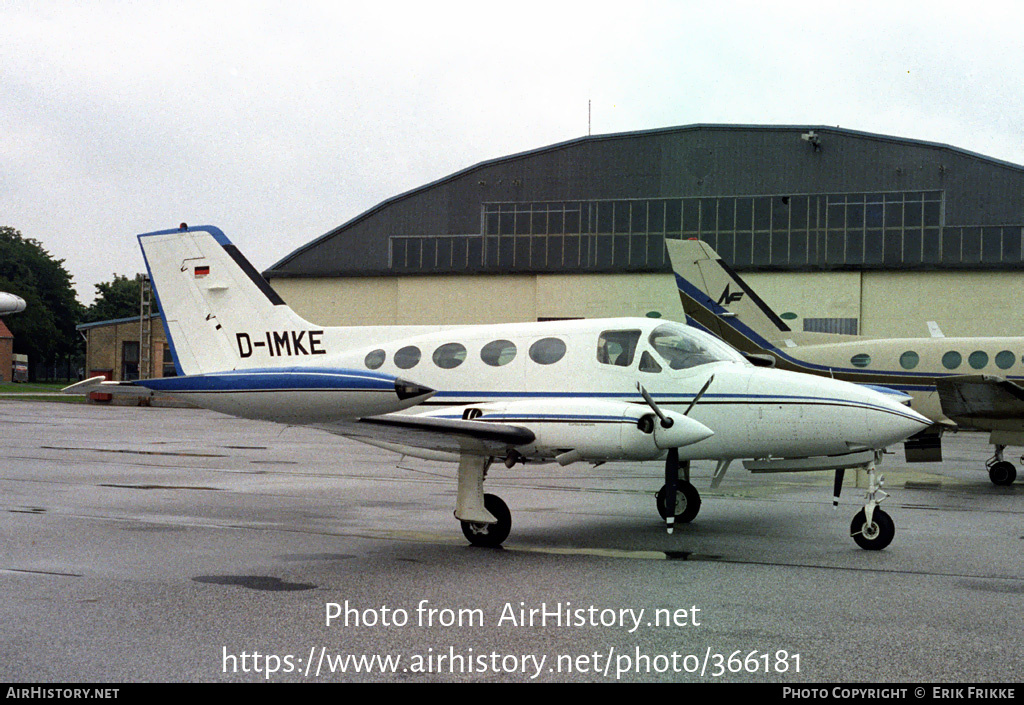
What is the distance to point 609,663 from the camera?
221 inches

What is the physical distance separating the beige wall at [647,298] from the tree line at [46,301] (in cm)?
6480

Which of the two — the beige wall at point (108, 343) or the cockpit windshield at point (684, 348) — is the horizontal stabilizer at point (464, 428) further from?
the beige wall at point (108, 343)

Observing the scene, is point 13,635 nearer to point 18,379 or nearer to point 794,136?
point 794,136

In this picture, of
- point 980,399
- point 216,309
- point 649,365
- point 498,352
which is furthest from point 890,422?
point 216,309

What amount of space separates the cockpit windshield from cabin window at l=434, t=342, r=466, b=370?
2.23 m

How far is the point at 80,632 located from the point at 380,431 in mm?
3571

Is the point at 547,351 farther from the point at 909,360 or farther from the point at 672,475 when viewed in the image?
the point at 909,360

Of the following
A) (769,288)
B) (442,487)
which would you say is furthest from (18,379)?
(442,487)

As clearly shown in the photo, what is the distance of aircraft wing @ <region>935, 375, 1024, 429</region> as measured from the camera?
15977 millimetres

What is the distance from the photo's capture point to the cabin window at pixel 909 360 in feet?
68.2

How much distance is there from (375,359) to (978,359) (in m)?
14.1

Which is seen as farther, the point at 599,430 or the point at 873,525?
the point at 873,525

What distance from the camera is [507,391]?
11.3 m

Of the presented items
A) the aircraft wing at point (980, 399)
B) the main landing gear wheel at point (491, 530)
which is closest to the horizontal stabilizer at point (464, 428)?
the main landing gear wheel at point (491, 530)
